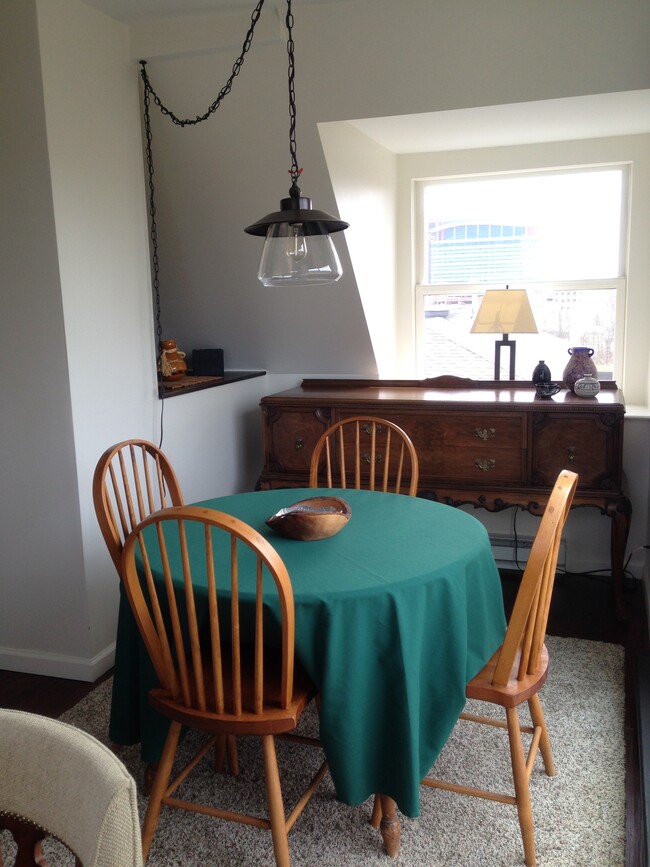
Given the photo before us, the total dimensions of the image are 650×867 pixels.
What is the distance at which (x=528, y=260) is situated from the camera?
3732mm

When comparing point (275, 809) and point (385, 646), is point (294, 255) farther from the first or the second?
point (275, 809)

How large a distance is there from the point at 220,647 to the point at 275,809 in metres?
0.37

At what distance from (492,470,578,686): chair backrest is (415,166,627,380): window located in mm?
2007

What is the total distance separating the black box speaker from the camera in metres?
3.76

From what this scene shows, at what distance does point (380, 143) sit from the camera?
3.49 meters

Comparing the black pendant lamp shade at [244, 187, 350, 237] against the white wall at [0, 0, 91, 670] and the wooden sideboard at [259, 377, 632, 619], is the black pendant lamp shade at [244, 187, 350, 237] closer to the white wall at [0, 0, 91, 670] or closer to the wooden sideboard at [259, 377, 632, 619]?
the white wall at [0, 0, 91, 670]

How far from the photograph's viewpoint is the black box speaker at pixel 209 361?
3756 millimetres

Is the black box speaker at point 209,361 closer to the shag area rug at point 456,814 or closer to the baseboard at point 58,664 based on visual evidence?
the baseboard at point 58,664

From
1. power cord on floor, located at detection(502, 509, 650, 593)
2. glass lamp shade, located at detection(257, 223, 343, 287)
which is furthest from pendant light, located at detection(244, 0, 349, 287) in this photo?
power cord on floor, located at detection(502, 509, 650, 593)

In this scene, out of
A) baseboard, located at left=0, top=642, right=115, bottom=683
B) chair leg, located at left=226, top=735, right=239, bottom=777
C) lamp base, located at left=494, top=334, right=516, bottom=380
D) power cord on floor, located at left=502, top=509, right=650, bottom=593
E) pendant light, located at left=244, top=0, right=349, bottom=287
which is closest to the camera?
pendant light, located at left=244, top=0, right=349, bottom=287

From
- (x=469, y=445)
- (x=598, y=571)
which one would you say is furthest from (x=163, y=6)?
(x=598, y=571)

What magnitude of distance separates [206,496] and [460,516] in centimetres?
165

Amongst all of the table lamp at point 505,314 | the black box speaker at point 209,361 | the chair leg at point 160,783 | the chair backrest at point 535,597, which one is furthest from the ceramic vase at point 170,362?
the chair backrest at point 535,597

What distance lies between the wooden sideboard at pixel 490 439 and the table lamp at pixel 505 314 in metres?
0.30
